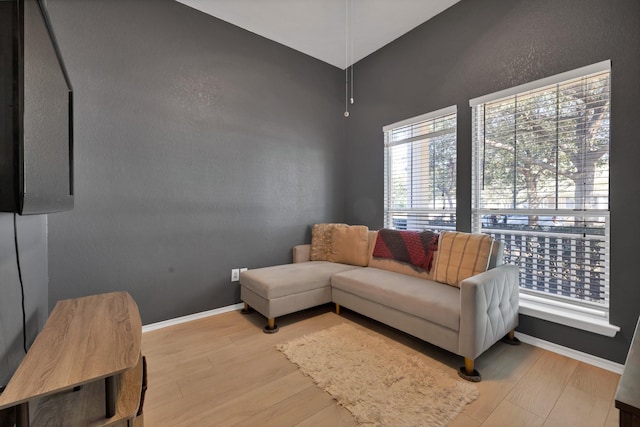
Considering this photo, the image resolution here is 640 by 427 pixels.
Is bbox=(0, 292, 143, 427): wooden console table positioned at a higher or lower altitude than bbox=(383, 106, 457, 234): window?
lower

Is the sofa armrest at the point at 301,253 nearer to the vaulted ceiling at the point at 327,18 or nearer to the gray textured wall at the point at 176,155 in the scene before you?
the gray textured wall at the point at 176,155

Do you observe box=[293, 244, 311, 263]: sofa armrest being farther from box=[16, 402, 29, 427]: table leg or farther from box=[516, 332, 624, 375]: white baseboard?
box=[16, 402, 29, 427]: table leg

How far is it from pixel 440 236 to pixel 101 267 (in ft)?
9.49

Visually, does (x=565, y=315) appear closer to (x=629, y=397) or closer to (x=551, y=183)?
(x=551, y=183)

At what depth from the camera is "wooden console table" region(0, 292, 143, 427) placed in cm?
74

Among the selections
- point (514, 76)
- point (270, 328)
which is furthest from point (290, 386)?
point (514, 76)

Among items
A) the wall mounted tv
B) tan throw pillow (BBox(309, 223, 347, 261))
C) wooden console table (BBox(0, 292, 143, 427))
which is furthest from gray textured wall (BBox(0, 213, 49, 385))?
tan throw pillow (BBox(309, 223, 347, 261))

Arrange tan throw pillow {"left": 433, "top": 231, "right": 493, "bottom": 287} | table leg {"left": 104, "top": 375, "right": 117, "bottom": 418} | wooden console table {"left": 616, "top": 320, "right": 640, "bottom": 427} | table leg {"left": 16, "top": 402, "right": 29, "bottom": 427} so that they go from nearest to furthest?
wooden console table {"left": 616, "top": 320, "right": 640, "bottom": 427}
table leg {"left": 16, "top": 402, "right": 29, "bottom": 427}
table leg {"left": 104, "top": 375, "right": 117, "bottom": 418}
tan throw pillow {"left": 433, "top": 231, "right": 493, "bottom": 287}

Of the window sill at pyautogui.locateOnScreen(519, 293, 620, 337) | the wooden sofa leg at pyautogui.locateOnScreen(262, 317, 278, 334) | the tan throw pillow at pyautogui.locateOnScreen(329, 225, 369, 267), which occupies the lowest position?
the wooden sofa leg at pyautogui.locateOnScreen(262, 317, 278, 334)

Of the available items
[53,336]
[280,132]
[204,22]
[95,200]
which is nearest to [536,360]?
[53,336]

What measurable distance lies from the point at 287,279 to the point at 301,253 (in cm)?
78

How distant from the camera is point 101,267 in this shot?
219 centimetres

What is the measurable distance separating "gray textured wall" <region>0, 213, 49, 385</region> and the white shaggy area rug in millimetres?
1419

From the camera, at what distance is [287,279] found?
250 centimetres
